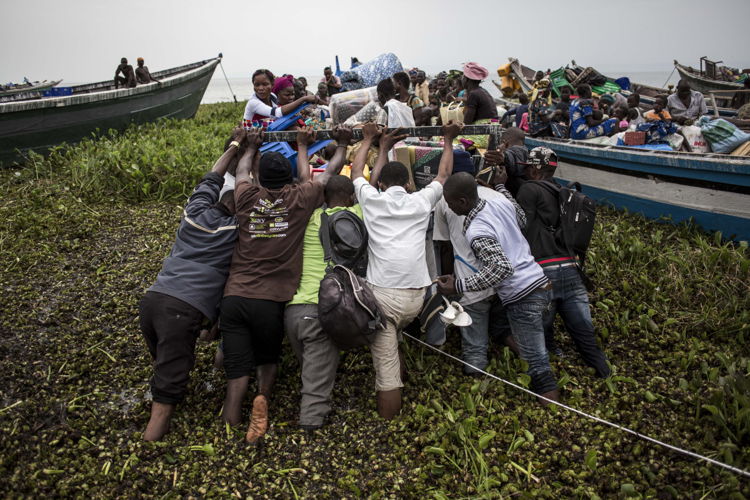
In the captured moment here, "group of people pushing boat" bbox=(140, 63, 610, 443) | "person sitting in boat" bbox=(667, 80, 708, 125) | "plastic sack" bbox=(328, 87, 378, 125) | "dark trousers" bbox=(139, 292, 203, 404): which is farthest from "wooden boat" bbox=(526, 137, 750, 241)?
"dark trousers" bbox=(139, 292, 203, 404)

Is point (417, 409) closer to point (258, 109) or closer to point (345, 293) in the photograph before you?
point (345, 293)

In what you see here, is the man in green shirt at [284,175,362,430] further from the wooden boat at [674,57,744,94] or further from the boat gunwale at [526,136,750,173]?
the wooden boat at [674,57,744,94]

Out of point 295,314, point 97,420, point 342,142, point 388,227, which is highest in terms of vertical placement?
point 342,142

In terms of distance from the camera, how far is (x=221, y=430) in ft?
10.4

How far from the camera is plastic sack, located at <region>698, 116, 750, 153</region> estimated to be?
586 centimetres

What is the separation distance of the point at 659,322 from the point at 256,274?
3.39 m

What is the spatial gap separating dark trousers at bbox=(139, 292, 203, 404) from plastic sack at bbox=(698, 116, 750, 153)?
20.9 ft

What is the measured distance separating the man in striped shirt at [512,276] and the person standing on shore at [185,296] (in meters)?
1.57

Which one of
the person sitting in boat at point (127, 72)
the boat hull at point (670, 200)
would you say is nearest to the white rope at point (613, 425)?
the boat hull at point (670, 200)

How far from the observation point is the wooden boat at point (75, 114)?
8102 mm

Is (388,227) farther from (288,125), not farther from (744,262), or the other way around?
(744,262)

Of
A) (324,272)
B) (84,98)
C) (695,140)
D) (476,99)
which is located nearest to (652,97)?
(695,140)

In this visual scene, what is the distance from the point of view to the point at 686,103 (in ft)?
29.6

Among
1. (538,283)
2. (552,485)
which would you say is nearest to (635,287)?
(538,283)
